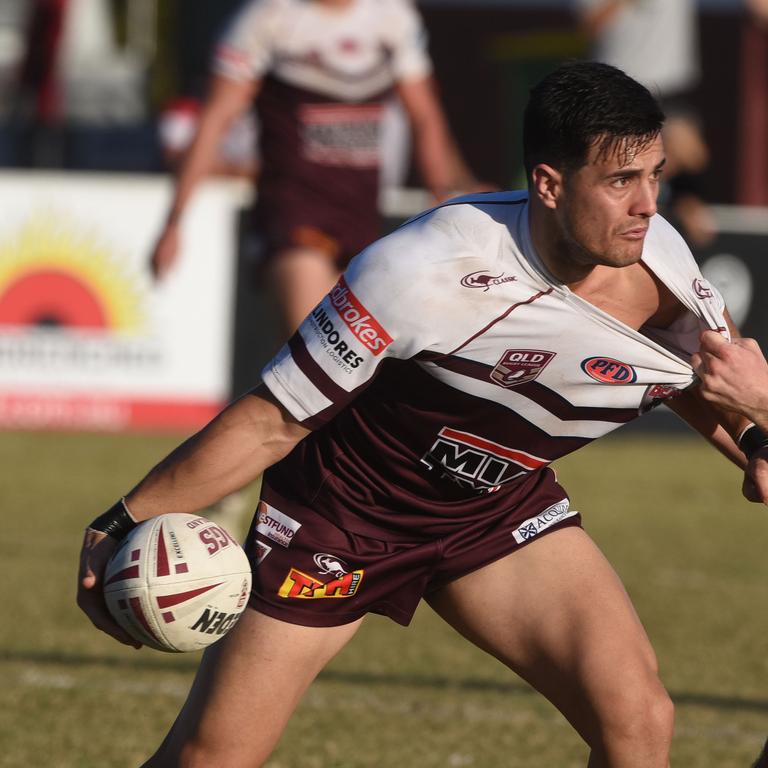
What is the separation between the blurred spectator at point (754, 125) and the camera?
790 inches

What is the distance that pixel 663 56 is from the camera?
13.7 m

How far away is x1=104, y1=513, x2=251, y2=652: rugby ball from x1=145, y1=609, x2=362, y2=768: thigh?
14 centimetres

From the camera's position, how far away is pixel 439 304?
3.92 m

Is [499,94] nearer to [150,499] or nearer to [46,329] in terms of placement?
[46,329]

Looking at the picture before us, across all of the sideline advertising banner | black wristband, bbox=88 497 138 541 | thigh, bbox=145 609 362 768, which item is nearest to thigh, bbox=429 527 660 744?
thigh, bbox=145 609 362 768

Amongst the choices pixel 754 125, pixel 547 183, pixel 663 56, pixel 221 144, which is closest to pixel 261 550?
pixel 547 183

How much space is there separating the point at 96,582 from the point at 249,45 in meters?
4.33

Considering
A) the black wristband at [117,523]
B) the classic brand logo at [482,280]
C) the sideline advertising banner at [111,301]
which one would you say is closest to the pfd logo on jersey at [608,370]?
the classic brand logo at [482,280]

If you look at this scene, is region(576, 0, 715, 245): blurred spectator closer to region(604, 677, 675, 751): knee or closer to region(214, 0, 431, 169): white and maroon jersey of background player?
region(214, 0, 431, 169): white and maroon jersey of background player

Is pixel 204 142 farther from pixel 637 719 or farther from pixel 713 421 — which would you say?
pixel 637 719

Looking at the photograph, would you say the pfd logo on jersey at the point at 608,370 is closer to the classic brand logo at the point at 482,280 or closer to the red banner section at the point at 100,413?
the classic brand logo at the point at 482,280

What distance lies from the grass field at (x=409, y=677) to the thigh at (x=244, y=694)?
6cm

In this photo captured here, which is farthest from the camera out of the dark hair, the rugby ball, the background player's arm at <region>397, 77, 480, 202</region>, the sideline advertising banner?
the sideline advertising banner

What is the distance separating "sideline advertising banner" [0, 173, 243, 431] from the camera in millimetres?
13180
